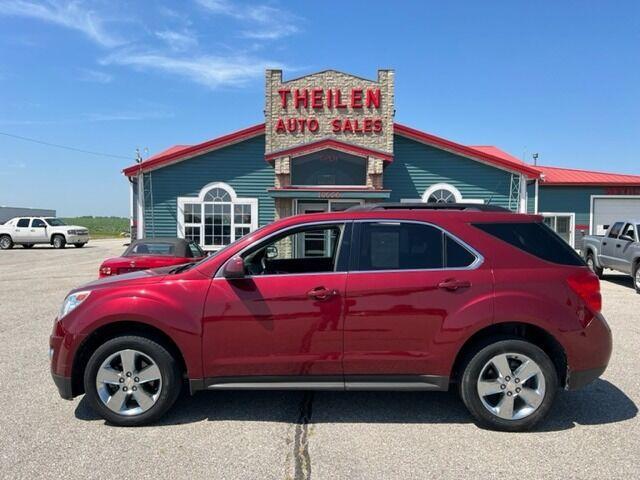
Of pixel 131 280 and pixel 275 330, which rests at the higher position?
pixel 131 280

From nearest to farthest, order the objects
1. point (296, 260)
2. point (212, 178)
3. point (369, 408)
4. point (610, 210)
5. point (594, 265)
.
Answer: point (369, 408)
point (296, 260)
point (594, 265)
point (212, 178)
point (610, 210)

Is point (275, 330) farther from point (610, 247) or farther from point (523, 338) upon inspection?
point (610, 247)

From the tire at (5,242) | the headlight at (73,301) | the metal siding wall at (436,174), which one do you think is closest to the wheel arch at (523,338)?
the headlight at (73,301)

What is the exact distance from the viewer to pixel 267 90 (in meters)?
15.3

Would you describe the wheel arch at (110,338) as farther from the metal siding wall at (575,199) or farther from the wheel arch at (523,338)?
the metal siding wall at (575,199)

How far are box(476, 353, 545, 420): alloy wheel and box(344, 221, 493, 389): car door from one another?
0.33 meters

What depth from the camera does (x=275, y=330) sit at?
3752 millimetres

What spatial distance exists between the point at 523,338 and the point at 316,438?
1.88 metres

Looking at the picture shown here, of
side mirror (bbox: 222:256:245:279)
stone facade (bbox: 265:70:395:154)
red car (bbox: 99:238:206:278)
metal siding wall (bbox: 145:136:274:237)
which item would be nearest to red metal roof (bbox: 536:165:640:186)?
stone facade (bbox: 265:70:395:154)

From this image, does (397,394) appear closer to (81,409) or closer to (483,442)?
A: (483,442)

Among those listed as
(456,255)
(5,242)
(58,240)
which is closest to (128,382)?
(456,255)

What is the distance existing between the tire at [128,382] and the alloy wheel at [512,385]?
2.55m

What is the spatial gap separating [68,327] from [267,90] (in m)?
12.8

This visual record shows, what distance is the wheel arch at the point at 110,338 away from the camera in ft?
12.6
